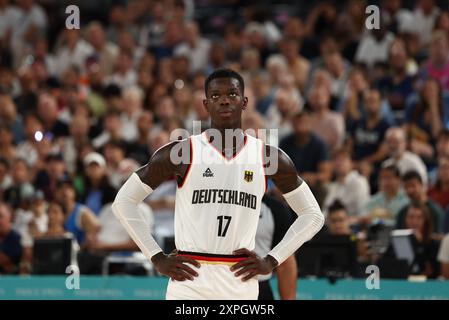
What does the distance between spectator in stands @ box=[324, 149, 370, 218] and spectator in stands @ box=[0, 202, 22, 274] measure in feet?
11.8

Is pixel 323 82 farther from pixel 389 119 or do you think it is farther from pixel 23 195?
pixel 23 195

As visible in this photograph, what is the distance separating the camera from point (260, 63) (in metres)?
15.9

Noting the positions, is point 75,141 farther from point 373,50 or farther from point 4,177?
point 373,50

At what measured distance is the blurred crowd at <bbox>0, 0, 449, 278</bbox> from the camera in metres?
12.2

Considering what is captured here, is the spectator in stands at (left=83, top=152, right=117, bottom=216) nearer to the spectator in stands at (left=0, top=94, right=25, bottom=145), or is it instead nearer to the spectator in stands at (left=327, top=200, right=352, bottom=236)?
the spectator in stands at (left=0, top=94, right=25, bottom=145)

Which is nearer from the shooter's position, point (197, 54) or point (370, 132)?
point (370, 132)

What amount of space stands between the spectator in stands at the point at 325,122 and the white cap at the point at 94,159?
2.75 m

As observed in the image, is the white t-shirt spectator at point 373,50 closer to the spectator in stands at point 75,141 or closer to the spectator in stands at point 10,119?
the spectator in stands at point 75,141

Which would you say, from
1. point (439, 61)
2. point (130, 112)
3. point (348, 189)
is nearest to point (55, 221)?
point (130, 112)

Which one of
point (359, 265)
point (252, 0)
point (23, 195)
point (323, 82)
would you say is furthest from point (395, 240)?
point (252, 0)

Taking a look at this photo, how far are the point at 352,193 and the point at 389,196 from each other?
21.8 inches

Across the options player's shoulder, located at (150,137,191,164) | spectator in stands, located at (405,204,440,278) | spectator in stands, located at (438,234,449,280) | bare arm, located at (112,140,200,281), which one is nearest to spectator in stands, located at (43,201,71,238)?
spectator in stands, located at (405,204,440,278)

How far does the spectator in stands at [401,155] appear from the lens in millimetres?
12344

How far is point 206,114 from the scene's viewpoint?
13797mm
